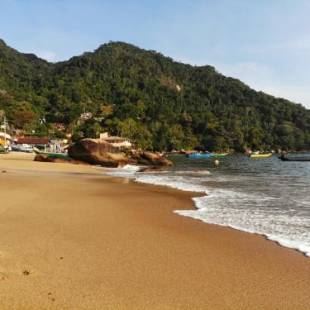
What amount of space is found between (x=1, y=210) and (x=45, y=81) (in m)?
184

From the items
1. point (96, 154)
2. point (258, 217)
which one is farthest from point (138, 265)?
point (96, 154)

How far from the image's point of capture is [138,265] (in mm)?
7449

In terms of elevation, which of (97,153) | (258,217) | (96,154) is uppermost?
(97,153)

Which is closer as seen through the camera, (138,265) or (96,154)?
(138,265)

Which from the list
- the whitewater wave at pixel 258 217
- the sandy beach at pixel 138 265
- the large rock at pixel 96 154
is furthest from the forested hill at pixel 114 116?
the sandy beach at pixel 138 265

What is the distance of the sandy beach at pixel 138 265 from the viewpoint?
5.84m

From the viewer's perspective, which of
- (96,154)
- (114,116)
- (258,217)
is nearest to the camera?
(258,217)

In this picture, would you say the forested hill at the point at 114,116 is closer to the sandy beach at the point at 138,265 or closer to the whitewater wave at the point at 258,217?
the whitewater wave at the point at 258,217

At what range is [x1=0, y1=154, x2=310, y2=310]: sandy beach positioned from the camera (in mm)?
5844

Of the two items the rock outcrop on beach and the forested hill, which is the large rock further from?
the forested hill

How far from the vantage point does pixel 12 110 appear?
11738 cm

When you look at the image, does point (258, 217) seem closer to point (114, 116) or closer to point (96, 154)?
point (96, 154)

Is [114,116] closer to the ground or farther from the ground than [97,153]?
farther from the ground

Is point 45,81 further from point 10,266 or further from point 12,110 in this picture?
point 10,266
